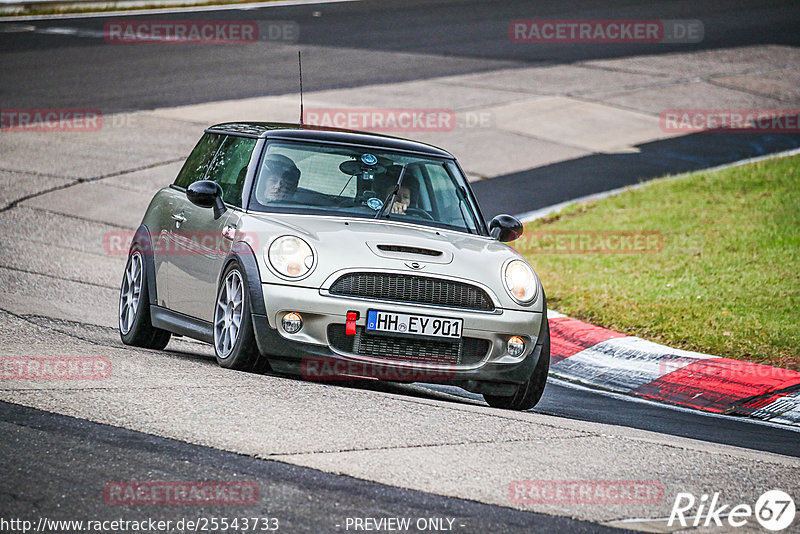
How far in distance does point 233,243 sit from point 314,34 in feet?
73.6

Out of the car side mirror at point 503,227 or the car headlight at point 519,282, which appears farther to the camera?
the car side mirror at point 503,227

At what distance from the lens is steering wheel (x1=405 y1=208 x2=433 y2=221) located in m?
7.85

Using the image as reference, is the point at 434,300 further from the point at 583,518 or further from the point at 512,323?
the point at 583,518

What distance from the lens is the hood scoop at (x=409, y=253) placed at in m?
6.94

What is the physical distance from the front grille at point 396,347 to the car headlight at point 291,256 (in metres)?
0.37

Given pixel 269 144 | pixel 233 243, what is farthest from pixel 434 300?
pixel 269 144

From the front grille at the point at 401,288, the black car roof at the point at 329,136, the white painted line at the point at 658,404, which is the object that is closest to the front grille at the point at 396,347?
the front grille at the point at 401,288

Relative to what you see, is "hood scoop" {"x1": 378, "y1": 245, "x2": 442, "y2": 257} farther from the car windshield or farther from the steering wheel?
the steering wheel

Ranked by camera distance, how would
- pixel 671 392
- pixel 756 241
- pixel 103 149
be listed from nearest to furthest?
1. pixel 671 392
2. pixel 756 241
3. pixel 103 149

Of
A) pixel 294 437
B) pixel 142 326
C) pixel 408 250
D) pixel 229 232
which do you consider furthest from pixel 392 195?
pixel 294 437

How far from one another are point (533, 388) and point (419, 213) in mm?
1391

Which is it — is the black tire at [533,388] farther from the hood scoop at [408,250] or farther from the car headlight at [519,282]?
the hood scoop at [408,250]

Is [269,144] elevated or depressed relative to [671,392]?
elevated

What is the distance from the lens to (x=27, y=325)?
817 centimetres
